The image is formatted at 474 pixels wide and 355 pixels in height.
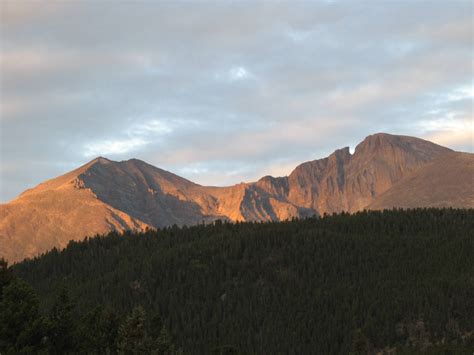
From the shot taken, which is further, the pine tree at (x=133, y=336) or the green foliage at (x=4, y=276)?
the pine tree at (x=133, y=336)

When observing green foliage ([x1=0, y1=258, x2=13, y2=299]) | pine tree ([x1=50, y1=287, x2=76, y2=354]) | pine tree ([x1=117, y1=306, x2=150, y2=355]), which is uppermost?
green foliage ([x1=0, y1=258, x2=13, y2=299])

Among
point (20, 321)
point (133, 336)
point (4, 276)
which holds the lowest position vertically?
point (133, 336)

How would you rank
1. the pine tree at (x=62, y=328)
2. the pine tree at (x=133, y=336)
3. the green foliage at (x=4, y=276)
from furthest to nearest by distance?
the pine tree at (x=133, y=336) → the green foliage at (x=4, y=276) → the pine tree at (x=62, y=328)

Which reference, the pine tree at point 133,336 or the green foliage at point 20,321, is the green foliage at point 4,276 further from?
the pine tree at point 133,336

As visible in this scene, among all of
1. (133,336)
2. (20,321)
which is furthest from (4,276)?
(133,336)

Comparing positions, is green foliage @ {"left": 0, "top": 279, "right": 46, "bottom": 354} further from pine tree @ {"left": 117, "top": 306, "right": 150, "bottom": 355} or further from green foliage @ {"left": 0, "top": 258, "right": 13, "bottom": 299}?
pine tree @ {"left": 117, "top": 306, "right": 150, "bottom": 355}

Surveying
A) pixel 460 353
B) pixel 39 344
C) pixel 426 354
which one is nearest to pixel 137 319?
pixel 39 344

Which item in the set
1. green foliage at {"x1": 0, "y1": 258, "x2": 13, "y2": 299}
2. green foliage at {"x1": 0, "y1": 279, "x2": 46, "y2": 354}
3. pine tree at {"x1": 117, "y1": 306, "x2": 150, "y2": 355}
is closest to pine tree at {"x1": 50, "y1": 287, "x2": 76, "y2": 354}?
green foliage at {"x1": 0, "y1": 279, "x2": 46, "y2": 354}

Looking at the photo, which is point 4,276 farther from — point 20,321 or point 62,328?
point 62,328

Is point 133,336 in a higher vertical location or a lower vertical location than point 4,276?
lower

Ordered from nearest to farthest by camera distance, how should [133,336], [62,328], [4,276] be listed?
[62,328] → [4,276] → [133,336]

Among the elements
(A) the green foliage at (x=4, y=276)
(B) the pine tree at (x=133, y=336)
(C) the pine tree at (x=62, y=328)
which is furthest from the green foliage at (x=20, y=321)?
(B) the pine tree at (x=133, y=336)

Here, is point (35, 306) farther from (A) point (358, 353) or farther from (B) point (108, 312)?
(A) point (358, 353)

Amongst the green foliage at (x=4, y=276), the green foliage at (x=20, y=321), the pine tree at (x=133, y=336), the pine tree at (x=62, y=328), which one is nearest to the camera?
the green foliage at (x=20, y=321)
